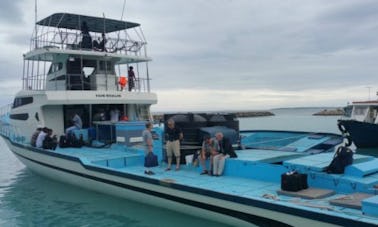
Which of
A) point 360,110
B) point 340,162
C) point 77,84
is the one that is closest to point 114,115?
point 77,84

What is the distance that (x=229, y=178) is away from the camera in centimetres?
870

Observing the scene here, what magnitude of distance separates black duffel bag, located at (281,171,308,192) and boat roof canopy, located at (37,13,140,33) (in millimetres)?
10224

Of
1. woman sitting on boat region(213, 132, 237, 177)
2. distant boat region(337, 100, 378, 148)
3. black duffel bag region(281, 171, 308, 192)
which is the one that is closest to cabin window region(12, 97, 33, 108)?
woman sitting on boat region(213, 132, 237, 177)

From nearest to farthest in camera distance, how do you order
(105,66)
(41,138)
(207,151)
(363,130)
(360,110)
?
(207,151), (41,138), (105,66), (363,130), (360,110)

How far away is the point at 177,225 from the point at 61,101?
280 inches

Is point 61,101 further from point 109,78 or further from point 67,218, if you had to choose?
point 67,218

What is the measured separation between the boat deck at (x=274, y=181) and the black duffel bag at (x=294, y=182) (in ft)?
0.44

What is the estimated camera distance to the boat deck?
20.4 ft

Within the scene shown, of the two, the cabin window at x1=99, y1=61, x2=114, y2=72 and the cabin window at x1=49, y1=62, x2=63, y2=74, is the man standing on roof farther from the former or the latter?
the cabin window at x1=49, y1=62, x2=63, y2=74

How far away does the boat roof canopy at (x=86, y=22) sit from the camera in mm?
14300

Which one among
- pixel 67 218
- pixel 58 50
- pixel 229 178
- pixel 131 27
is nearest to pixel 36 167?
pixel 58 50

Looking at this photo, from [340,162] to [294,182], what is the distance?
0.92 m

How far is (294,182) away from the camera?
704 centimetres

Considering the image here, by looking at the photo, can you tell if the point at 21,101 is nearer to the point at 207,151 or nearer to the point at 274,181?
the point at 207,151
